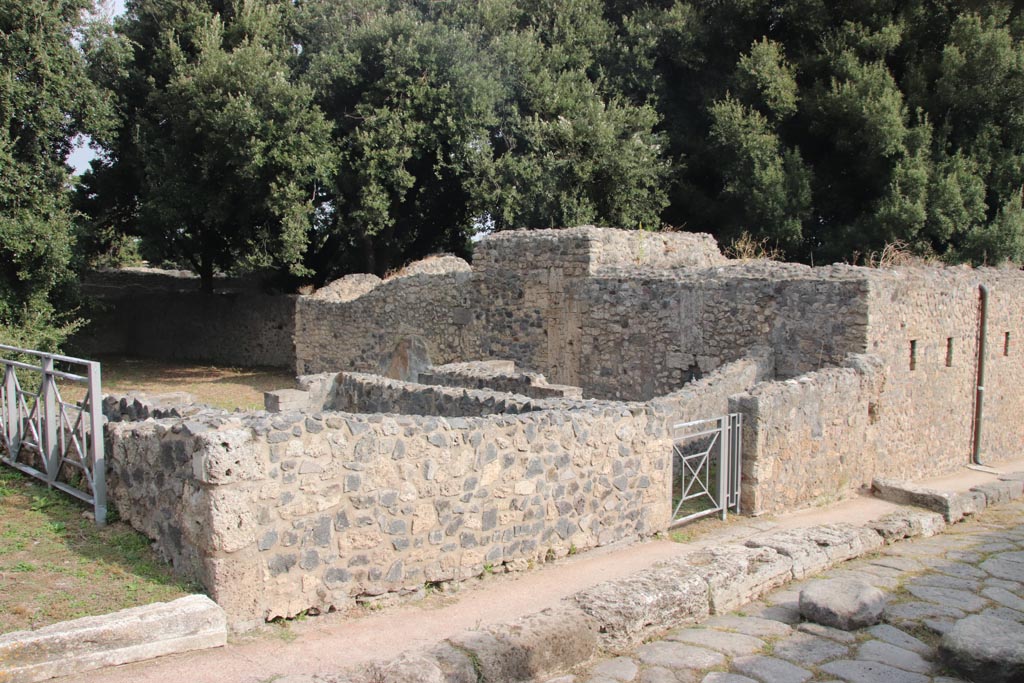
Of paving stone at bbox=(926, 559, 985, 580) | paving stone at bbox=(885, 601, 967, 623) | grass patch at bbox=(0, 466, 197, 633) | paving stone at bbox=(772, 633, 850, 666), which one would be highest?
grass patch at bbox=(0, 466, 197, 633)

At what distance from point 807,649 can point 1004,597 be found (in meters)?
2.13

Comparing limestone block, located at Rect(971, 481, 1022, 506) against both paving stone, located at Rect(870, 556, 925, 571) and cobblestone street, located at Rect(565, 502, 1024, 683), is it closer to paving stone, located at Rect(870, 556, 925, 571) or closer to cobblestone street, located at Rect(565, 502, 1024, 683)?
cobblestone street, located at Rect(565, 502, 1024, 683)

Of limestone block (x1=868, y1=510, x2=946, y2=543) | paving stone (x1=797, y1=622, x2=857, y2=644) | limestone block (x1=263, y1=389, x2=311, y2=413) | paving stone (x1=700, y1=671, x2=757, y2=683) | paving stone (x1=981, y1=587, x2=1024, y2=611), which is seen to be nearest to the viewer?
paving stone (x1=700, y1=671, x2=757, y2=683)

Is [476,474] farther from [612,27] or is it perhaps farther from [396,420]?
[612,27]

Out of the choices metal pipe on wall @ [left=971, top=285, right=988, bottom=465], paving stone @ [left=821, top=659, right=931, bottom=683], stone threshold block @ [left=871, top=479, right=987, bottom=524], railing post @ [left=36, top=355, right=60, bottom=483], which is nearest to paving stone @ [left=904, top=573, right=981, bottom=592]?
paving stone @ [left=821, top=659, right=931, bottom=683]


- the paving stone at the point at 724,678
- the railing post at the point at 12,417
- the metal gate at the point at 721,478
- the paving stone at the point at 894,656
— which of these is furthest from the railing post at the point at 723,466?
the railing post at the point at 12,417

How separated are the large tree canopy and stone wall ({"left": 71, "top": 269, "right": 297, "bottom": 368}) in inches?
79.0

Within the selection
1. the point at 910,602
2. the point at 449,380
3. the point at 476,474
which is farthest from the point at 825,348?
the point at 476,474

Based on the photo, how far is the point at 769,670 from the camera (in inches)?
181

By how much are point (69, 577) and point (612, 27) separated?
23.6 m

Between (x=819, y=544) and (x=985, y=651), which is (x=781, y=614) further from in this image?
(x=819, y=544)

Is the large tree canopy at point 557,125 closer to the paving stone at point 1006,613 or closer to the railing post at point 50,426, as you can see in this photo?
the railing post at point 50,426

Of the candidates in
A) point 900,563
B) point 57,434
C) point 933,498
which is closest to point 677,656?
point 900,563

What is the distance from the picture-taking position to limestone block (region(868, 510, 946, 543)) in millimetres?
7574
